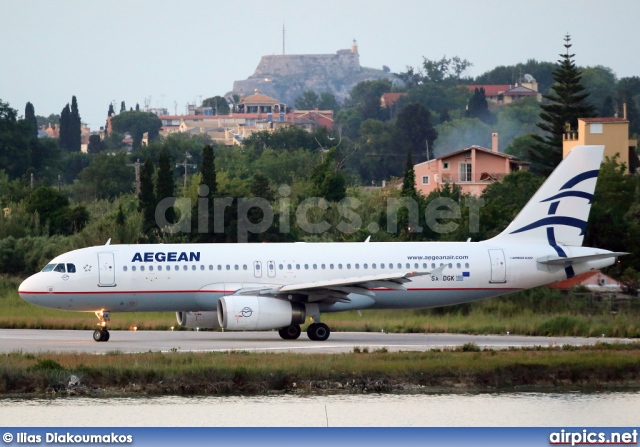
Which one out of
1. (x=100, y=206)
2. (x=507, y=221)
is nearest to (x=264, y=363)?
(x=507, y=221)

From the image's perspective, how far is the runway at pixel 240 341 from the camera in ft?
114

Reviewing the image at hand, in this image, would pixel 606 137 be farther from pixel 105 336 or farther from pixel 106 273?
pixel 105 336

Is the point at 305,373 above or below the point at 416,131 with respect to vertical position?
below

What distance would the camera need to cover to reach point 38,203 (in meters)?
71.6

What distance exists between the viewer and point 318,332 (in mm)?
37656

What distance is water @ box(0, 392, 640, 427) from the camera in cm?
2525

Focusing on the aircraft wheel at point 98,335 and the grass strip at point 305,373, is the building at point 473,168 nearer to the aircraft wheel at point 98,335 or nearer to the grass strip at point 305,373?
the aircraft wheel at point 98,335

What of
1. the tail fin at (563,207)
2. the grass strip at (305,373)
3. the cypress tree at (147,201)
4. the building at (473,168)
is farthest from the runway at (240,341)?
the building at (473,168)

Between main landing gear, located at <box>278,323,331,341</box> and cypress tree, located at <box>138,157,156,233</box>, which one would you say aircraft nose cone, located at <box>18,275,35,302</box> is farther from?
cypress tree, located at <box>138,157,156,233</box>

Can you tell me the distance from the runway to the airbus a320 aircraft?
76 centimetres

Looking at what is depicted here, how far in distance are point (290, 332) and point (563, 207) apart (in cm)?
992

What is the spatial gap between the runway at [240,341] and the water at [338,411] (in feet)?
18.9

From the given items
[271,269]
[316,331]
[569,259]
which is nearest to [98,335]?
[271,269]

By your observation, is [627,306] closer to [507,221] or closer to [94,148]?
[507,221]
